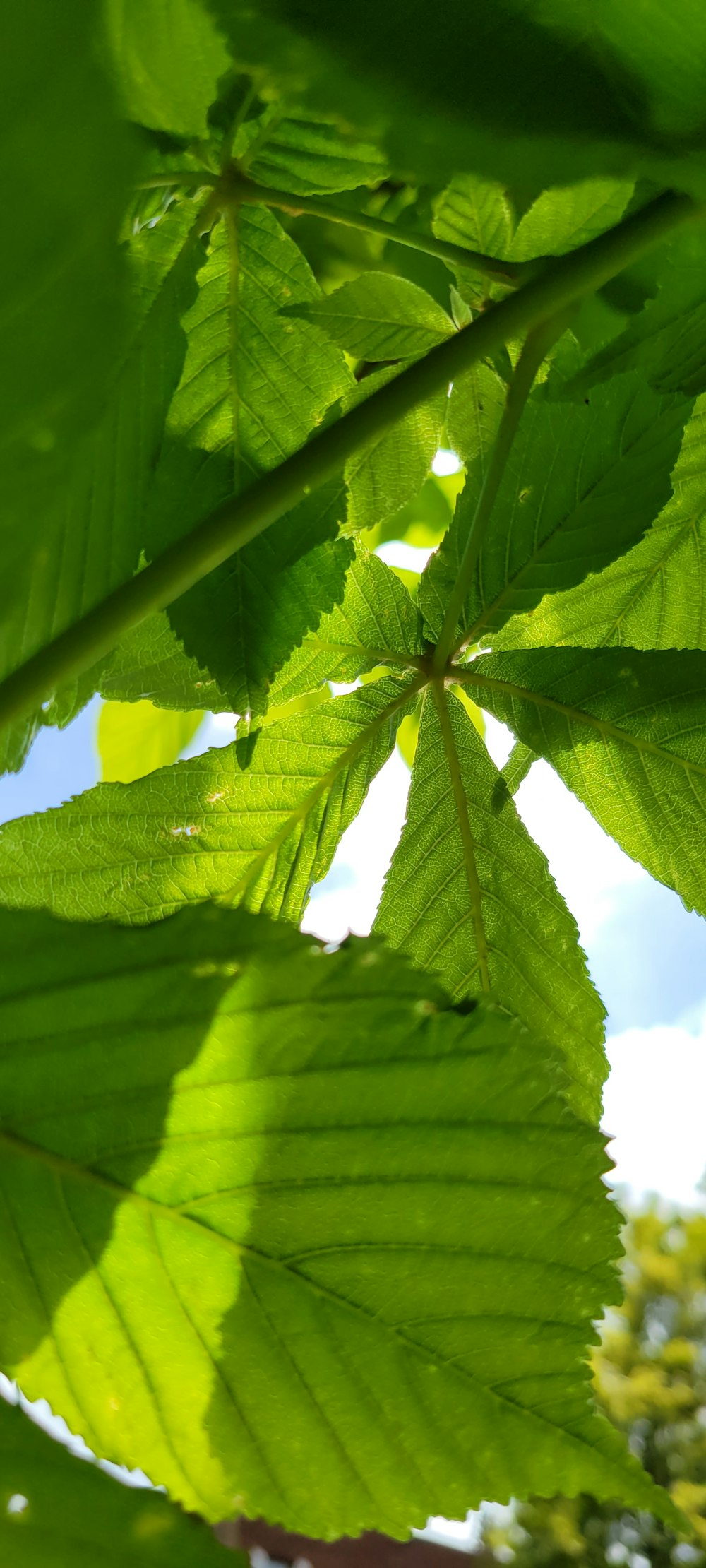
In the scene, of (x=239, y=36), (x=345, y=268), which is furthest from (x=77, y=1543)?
(x=345, y=268)

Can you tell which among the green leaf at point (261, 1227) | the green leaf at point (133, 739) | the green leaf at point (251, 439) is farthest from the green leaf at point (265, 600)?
the green leaf at point (133, 739)

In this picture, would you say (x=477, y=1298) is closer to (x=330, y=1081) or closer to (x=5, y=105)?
(x=330, y=1081)

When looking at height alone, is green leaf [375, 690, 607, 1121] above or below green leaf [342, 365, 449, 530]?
below

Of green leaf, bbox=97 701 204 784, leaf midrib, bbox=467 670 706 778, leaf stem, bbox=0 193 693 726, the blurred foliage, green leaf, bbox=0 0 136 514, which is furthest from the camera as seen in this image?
the blurred foliage

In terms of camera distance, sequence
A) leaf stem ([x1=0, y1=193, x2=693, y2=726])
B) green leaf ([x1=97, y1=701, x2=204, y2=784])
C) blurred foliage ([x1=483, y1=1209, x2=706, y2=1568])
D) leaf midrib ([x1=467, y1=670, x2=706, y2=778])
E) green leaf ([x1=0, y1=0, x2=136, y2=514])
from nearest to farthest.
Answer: green leaf ([x1=0, y1=0, x2=136, y2=514]), leaf stem ([x1=0, y1=193, x2=693, y2=726]), leaf midrib ([x1=467, y1=670, x2=706, y2=778]), green leaf ([x1=97, y1=701, x2=204, y2=784]), blurred foliage ([x1=483, y1=1209, x2=706, y2=1568])

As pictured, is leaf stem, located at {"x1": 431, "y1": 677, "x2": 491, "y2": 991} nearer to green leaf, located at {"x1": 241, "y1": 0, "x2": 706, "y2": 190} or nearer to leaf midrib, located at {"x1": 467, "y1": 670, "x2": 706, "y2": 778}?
leaf midrib, located at {"x1": 467, "y1": 670, "x2": 706, "y2": 778}

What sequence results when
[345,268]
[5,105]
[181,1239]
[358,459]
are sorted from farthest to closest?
[345,268], [358,459], [181,1239], [5,105]

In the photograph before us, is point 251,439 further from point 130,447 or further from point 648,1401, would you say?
point 648,1401

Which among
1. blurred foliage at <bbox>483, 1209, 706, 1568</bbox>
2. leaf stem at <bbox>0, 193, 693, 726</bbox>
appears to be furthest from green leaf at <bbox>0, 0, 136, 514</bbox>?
blurred foliage at <bbox>483, 1209, 706, 1568</bbox>
